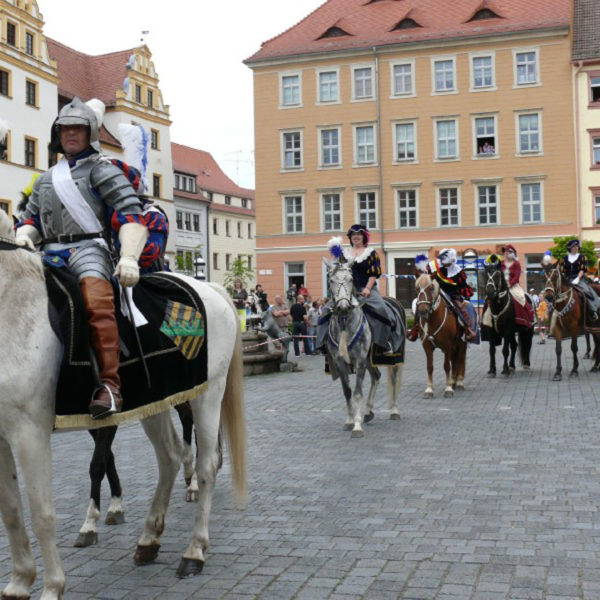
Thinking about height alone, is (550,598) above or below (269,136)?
below

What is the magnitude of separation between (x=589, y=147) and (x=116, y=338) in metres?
47.4

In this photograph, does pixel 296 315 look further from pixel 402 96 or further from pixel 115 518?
pixel 402 96

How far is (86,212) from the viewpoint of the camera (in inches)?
190

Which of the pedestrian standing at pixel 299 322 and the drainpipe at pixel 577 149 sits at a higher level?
the drainpipe at pixel 577 149

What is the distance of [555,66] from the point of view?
4859 centimetres

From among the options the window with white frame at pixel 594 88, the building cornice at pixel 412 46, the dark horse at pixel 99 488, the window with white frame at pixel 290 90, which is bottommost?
the dark horse at pixel 99 488

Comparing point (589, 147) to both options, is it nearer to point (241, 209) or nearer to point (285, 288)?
point (285, 288)

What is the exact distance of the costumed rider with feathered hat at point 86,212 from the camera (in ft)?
15.1

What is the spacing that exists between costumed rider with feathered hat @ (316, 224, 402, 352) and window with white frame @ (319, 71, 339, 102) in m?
42.0

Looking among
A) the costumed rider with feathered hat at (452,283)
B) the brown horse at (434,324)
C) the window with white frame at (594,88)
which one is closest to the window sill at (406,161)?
the window with white frame at (594,88)

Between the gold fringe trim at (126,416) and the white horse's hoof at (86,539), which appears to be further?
the white horse's hoof at (86,539)

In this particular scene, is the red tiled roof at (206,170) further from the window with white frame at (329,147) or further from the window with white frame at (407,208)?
the window with white frame at (407,208)

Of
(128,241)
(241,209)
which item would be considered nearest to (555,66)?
(241,209)

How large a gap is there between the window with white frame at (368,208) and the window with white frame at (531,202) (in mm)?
8466
